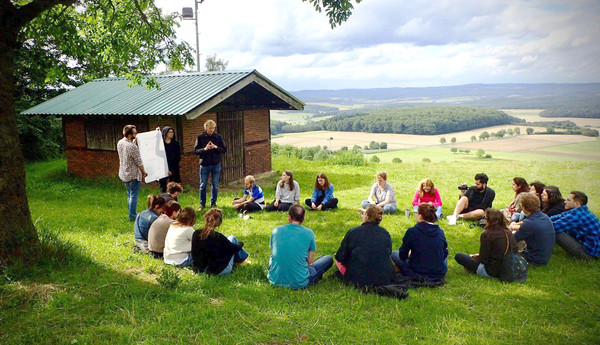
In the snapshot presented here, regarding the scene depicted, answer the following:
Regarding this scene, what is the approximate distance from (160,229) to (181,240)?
582 mm

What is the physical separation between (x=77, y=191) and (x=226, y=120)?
206 inches

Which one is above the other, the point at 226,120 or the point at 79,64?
the point at 79,64

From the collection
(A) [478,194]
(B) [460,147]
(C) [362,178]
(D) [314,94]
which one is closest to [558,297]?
(A) [478,194]

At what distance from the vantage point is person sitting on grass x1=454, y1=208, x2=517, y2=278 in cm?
564

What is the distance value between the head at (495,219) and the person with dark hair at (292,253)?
8.08 ft

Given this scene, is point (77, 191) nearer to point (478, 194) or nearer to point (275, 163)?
point (275, 163)

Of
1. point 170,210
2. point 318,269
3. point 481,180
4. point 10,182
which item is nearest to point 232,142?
point 170,210

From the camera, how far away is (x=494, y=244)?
5.70m

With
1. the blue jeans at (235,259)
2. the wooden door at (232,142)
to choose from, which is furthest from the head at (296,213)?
the wooden door at (232,142)

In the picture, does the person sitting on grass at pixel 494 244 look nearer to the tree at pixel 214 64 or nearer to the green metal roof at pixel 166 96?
the green metal roof at pixel 166 96

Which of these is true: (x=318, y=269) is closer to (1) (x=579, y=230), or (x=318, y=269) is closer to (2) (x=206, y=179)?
(1) (x=579, y=230)

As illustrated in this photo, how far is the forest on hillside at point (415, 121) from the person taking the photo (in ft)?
67.2

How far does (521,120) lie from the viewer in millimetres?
15250

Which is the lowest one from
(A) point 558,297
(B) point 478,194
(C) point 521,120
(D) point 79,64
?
(A) point 558,297
